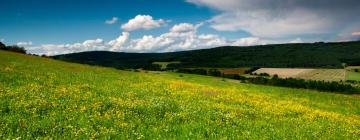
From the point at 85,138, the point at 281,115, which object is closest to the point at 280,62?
the point at 281,115

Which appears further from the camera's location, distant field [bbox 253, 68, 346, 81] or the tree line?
distant field [bbox 253, 68, 346, 81]

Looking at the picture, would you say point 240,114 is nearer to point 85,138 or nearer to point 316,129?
point 316,129

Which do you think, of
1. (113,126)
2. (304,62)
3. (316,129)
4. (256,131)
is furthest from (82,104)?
(304,62)

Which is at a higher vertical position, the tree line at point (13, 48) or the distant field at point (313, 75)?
the tree line at point (13, 48)

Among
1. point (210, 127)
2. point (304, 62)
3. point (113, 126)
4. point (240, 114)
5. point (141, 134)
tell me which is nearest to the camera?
point (141, 134)

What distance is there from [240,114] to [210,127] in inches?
208

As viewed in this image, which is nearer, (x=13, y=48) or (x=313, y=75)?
(x=13, y=48)

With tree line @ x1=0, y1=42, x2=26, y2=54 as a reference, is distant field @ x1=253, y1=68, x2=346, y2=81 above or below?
below

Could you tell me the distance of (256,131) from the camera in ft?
48.2

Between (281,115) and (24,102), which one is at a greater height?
(24,102)

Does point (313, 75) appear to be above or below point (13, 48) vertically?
below

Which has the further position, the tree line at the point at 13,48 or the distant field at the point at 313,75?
the distant field at the point at 313,75

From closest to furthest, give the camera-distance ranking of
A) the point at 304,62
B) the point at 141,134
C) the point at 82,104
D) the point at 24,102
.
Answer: the point at 141,134
the point at 24,102
the point at 82,104
the point at 304,62

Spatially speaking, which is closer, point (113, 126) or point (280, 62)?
point (113, 126)
